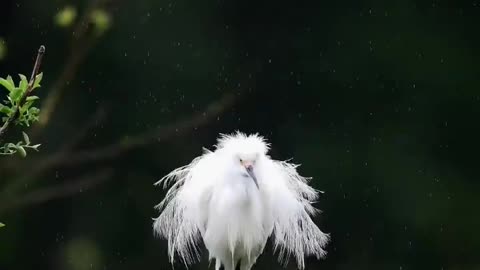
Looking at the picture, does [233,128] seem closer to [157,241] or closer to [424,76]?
[157,241]

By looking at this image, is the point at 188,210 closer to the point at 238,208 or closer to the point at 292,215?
the point at 238,208

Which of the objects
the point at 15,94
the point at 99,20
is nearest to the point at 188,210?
the point at 99,20

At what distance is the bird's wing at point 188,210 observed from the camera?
Result: 2.58 m

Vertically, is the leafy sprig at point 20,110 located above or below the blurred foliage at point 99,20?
below

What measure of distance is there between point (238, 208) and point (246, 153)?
0.26 metres

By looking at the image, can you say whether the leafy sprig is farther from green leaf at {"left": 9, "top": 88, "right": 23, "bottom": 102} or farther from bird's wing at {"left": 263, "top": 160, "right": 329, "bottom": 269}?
bird's wing at {"left": 263, "top": 160, "right": 329, "bottom": 269}

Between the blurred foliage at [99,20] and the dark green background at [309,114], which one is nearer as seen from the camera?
the blurred foliage at [99,20]

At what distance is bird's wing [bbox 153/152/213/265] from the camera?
8.47 feet

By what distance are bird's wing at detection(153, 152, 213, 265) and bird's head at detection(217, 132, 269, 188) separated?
131mm

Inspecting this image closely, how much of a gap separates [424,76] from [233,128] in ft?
4.06

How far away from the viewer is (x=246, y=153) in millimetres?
2354

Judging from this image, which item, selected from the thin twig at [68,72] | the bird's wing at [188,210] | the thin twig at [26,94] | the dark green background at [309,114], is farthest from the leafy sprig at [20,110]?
the dark green background at [309,114]

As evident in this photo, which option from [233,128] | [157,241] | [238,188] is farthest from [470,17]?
[238,188]

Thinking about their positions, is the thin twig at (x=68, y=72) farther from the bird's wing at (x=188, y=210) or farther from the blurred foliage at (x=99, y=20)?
the bird's wing at (x=188, y=210)
